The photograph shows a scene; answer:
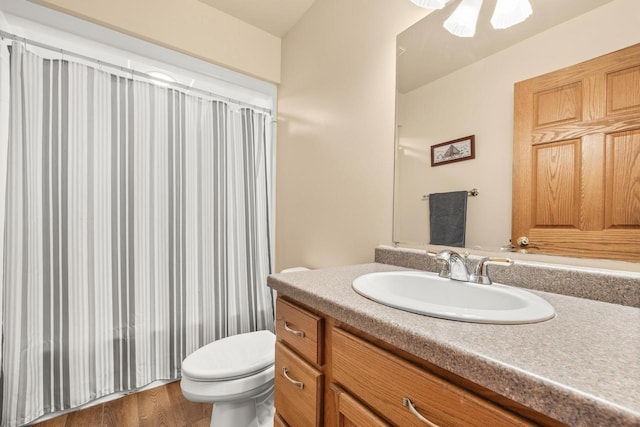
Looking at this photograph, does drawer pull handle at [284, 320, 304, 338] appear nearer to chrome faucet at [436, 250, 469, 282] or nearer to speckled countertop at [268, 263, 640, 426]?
speckled countertop at [268, 263, 640, 426]

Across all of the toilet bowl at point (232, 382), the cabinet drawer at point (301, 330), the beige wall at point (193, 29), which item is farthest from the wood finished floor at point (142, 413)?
the beige wall at point (193, 29)

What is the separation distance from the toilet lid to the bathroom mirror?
88 centimetres

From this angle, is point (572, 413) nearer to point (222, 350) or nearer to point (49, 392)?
point (222, 350)

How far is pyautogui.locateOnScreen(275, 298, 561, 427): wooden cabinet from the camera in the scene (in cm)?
44

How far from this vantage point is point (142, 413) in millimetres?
1538

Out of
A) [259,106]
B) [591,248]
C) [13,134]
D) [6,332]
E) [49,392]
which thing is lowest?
[49,392]

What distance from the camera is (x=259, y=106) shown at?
2.24m

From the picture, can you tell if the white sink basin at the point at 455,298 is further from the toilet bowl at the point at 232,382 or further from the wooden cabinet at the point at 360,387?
the toilet bowl at the point at 232,382

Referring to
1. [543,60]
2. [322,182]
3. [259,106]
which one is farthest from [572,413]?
[259,106]

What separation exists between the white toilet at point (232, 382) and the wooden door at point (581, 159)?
3.88 feet

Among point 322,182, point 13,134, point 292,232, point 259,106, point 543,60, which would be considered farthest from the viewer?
point 259,106

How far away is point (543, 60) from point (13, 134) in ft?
7.53

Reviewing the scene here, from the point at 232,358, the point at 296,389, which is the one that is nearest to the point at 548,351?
the point at 296,389

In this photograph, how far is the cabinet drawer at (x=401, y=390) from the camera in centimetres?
43
